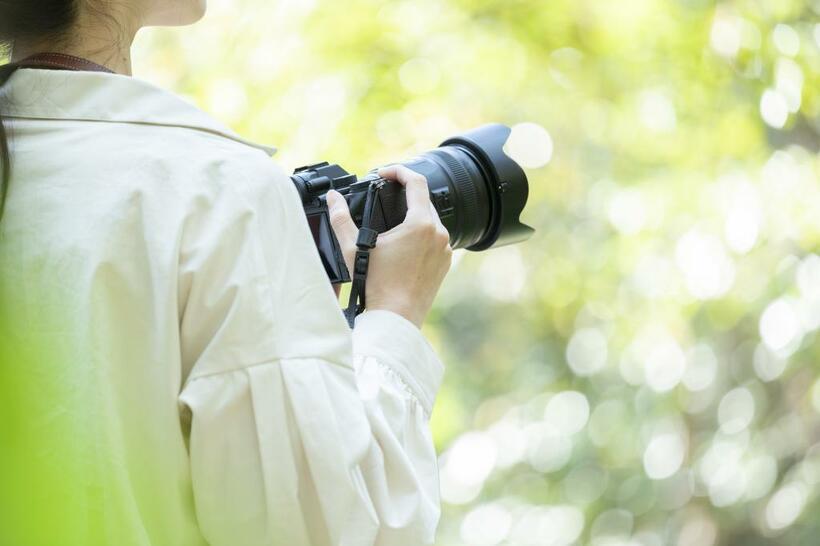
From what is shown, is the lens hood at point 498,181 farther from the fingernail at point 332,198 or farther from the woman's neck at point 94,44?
the woman's neck at point 94,44

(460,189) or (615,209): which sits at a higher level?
(460,189)

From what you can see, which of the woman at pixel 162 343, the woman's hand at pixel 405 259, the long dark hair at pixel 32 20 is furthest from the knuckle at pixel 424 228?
the long dark hair at pixel 32 20

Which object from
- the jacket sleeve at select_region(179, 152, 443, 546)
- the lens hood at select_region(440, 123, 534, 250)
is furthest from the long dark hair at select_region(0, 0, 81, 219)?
the lens hood at select_region(440, 123, 534, 250)

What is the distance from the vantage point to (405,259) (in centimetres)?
100

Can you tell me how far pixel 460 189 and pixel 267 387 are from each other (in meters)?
0.55

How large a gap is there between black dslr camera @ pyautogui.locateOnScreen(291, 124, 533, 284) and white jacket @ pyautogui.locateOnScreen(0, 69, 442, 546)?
241mm

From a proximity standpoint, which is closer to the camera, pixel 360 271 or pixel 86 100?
pixel 86 100

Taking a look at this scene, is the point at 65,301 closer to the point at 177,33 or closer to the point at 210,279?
the point at 210,279

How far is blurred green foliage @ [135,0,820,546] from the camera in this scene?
9.80ft

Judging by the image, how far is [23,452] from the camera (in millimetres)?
733

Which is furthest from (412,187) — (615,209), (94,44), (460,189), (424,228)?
(615,209)

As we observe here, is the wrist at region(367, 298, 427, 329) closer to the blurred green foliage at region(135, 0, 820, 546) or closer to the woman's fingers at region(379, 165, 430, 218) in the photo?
the woman's fingers at region(379, 165, 430, 218)

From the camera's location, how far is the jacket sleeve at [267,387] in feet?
2.47

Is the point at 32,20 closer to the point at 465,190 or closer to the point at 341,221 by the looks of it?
the point at 341,221
